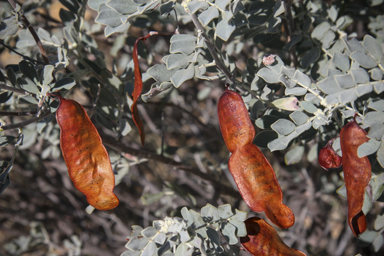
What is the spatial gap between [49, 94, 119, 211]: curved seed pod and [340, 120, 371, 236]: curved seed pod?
512 mm

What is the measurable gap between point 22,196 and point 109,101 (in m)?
1.48

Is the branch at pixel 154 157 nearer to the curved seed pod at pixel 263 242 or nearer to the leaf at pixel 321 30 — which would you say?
the curved seed pod at pixel 263 242

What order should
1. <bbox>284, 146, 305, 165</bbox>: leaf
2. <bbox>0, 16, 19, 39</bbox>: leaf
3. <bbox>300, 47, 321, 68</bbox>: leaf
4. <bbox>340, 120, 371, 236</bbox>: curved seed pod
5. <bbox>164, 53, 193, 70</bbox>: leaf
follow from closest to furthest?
1. <bbox>340, 120, 371, 236</bbox>: curved seed pod
2. <bbox>164, 53, 193, 70</bbox>: leaf
3. <bbox>0, 16, 19, 39</bbox>: leaf
4. <bbox>300, 47, 321, 68</bbox>: leaf
5. <bbox>284, 146, 305, 165</bbox>: leaf

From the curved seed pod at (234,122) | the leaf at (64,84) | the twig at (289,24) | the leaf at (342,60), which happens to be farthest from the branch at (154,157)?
the leaf at (342,60)

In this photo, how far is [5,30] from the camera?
2.82ft

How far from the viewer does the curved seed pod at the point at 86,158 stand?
700 millimetres

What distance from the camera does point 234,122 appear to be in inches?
27.1

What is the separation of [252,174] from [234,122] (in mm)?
119

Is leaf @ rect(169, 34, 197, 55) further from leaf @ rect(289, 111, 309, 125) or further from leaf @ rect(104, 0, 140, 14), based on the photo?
leaf @ rect(289, 111, 309, 125)

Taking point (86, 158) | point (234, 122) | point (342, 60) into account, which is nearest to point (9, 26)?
point (86, 158)

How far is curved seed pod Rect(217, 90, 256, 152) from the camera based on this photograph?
67cm

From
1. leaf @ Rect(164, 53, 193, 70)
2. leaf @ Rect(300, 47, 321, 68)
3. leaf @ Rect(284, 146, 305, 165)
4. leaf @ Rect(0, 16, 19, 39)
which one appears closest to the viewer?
leaf @ Rect(164, 53, 193, 70)

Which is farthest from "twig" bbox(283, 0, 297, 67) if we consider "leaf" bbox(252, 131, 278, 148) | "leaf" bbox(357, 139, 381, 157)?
"leaf" bbox(357, 139, 381, 157)

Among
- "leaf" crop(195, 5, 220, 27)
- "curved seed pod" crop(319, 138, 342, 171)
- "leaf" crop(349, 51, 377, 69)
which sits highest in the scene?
"leaf" crop(195, 5, 220, 27)
